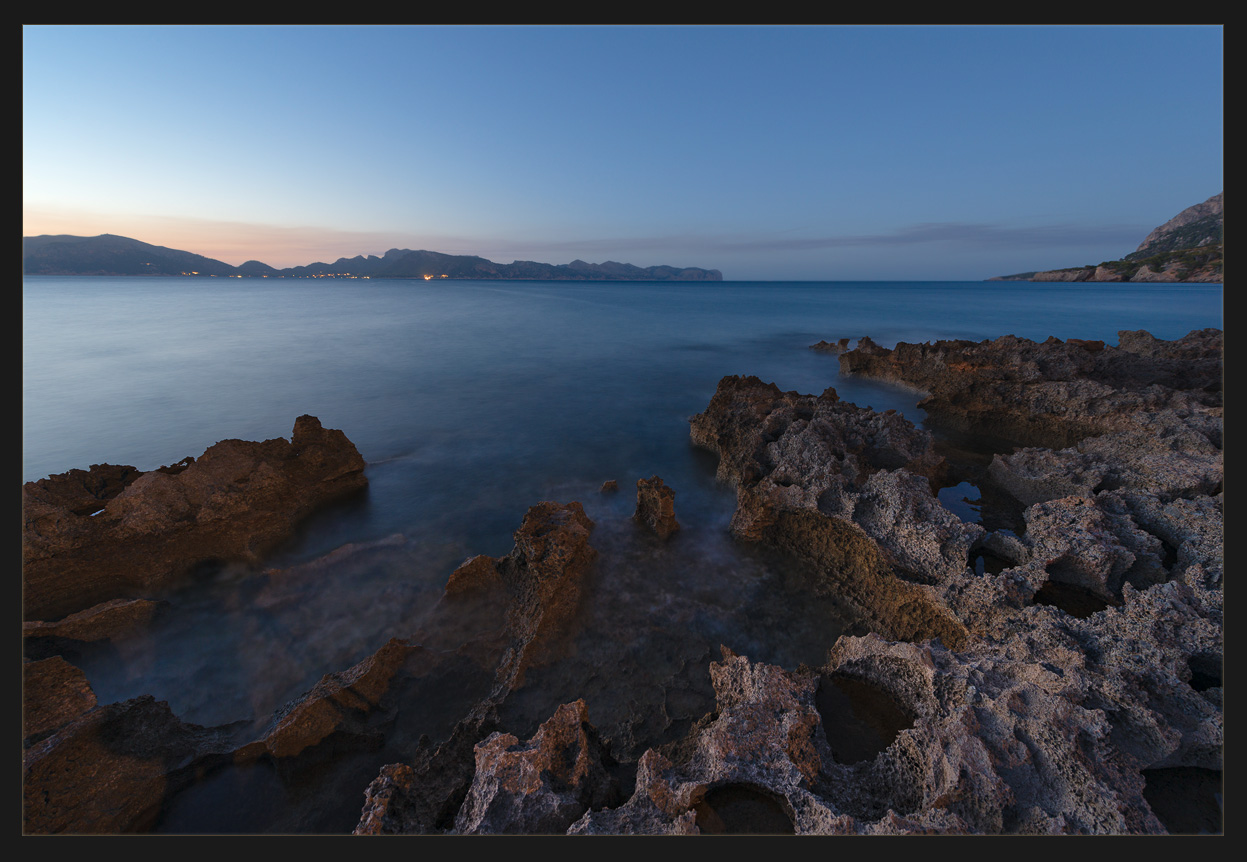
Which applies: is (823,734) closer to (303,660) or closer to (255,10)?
(303,660)

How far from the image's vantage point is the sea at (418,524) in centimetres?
507

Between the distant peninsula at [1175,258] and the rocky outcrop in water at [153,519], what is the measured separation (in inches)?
3329

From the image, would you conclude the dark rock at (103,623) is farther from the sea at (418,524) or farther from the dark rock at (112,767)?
the dark rock at (112,767)

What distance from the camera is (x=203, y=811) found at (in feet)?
13.8

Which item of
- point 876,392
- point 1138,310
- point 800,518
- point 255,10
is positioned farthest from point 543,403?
point 1138,310

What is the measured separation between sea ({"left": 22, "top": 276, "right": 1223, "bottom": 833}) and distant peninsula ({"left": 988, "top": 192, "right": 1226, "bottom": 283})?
75.9 m

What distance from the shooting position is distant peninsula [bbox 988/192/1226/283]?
66.1 m

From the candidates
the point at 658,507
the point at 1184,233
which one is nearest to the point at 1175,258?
the point at 1184,233

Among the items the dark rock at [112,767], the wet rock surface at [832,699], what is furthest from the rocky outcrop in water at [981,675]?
the dark rock at [112,767]

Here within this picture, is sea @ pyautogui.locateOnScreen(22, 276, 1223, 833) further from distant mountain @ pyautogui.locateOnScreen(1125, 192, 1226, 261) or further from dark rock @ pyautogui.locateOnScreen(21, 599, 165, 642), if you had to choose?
distant mountain @ pyautogui.locateOnScreen(1125, 192, 1226, 261)

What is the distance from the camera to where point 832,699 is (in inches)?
177

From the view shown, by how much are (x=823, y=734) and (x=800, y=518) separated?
3820mm

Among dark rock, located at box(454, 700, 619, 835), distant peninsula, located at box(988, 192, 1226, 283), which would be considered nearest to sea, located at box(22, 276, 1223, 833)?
dark rock, located at box(454, 700, 619, 835)

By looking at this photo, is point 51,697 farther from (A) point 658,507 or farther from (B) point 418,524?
(A) point 658,507
